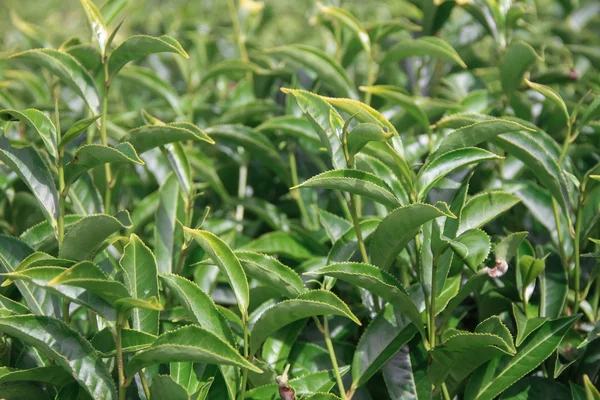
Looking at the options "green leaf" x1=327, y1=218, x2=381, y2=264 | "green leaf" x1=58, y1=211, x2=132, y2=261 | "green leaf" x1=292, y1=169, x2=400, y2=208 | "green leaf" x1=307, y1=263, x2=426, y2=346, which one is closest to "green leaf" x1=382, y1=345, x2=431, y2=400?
"green leaf" x1=307, y1=263, x2=426, y2=346

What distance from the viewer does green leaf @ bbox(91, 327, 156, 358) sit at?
1.13 metres

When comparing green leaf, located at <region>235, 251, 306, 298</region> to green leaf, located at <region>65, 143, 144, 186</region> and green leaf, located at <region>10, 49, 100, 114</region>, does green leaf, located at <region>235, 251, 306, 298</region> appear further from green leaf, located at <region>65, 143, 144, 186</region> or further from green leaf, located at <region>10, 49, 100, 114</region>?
green leaf, located at <region>10, 49, 100, 114</region>

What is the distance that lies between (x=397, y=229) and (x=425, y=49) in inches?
24.9

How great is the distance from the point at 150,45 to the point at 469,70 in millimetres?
1299

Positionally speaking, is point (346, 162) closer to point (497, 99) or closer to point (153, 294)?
point (153, 294)

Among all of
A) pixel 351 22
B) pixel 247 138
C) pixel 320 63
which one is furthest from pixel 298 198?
pixel 351 22

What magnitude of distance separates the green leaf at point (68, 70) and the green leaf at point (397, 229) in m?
0.66

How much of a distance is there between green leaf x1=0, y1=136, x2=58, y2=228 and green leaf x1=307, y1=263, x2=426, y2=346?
510mm

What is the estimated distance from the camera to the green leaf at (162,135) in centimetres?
122

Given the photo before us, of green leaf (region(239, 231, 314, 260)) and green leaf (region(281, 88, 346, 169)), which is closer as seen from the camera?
green leaf (region(281, 88, 346, 169))

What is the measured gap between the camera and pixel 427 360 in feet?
4.30

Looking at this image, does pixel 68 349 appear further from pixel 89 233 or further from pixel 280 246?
pixel 280 246

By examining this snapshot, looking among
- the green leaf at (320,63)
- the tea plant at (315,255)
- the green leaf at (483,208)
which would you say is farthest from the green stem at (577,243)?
the green leaf at (320,63)

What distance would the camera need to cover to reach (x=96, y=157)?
117 cm
